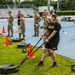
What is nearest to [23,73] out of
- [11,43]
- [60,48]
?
[60,48]

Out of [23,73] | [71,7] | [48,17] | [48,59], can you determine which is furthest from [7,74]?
[71,7]

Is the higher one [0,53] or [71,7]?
[0,53]

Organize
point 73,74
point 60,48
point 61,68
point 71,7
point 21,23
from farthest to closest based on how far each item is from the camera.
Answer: point 71,7 < point 21,23 < point 60,48 < point 61,68 < point 73,74

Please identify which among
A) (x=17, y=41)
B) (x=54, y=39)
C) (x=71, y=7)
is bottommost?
(x=71, y=7)

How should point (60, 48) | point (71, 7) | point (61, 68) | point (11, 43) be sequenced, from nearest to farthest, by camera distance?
1. point (61, 68)
2. point (60, 48)
3. point (11, 43)
4. point (71, 7)

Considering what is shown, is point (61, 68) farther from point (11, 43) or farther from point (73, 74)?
point (11, 43)

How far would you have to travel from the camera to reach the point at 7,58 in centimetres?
1295

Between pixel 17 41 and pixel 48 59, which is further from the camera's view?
pixel 17 41

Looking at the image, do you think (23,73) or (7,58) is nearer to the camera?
(23,73)

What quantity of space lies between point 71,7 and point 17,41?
6344 centimetres

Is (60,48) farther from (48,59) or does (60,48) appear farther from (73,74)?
(73,74)

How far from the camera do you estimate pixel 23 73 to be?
1016 cm

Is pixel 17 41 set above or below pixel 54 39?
below

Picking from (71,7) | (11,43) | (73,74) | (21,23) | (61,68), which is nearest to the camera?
(73,74)
